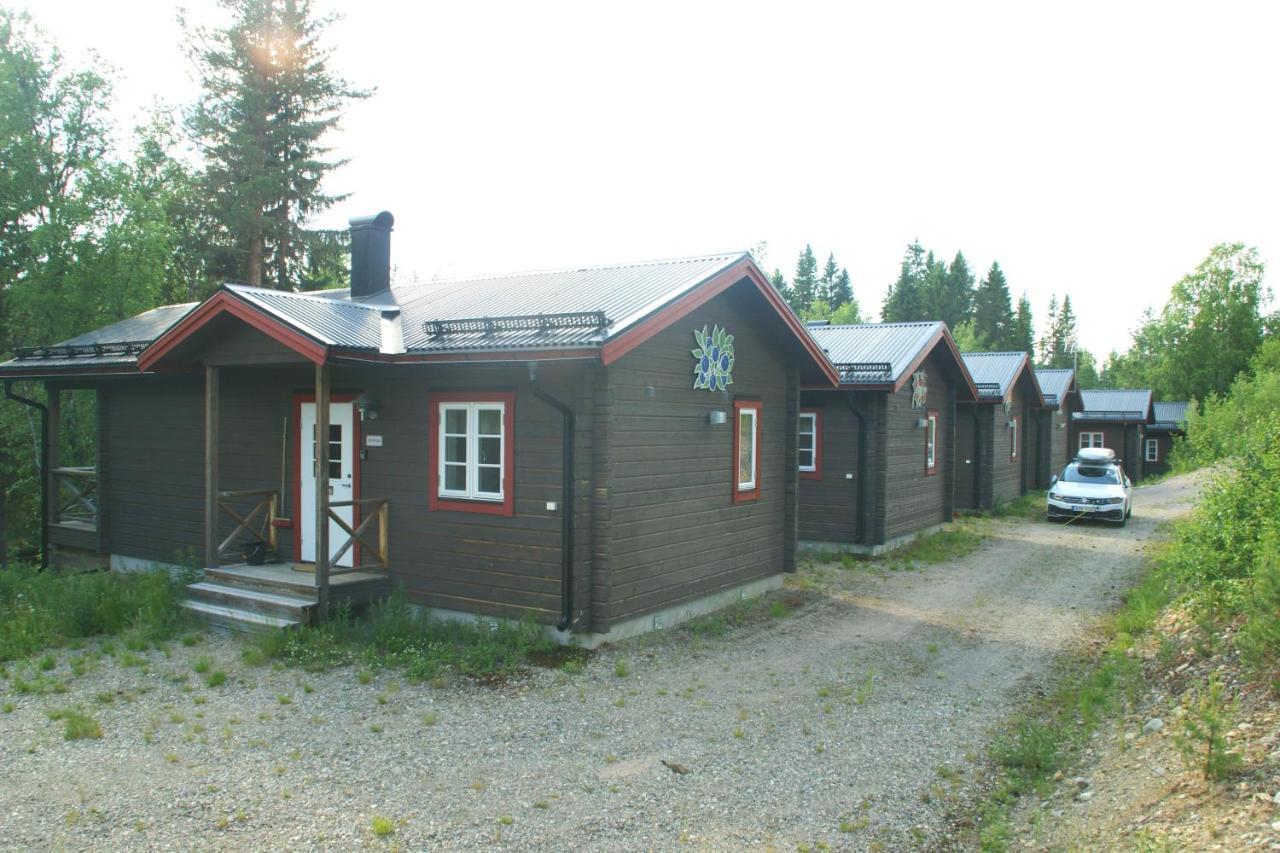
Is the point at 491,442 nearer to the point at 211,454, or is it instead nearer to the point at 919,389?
the point at 211,454

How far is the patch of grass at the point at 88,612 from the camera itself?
9508 mm

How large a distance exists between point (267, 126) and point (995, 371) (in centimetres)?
2230

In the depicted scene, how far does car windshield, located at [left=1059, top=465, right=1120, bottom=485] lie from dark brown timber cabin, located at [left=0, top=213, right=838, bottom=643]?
11580 millimetres

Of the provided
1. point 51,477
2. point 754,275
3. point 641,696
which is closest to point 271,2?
point 51,477

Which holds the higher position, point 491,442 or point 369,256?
point 369,256

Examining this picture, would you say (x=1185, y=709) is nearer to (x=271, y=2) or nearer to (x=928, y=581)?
(x=928, y=581)

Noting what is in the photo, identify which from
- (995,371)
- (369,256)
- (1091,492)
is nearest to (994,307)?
(995,371)

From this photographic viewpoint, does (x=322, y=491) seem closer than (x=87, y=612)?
Yes

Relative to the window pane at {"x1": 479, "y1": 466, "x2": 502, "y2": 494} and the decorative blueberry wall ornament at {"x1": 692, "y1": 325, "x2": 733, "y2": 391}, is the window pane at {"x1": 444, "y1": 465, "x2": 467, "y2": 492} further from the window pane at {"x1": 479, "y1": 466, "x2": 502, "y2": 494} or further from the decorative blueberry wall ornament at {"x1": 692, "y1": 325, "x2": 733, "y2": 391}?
the decorative blueberry wall ornament at {"x1": 692, "y1": 325, "x2": 733, "y2": 391}

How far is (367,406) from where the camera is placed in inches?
408

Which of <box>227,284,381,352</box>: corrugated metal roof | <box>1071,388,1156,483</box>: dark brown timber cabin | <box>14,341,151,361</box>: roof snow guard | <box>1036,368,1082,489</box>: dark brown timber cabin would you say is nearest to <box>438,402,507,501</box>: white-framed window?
<box>227,284,381,352</box>: corrugated metal roof

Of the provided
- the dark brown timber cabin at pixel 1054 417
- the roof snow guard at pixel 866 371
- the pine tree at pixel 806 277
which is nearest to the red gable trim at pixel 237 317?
the roof snow guard at pixel 866 371

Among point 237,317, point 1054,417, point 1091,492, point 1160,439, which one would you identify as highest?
point 237,317

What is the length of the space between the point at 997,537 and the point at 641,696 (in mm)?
13008
